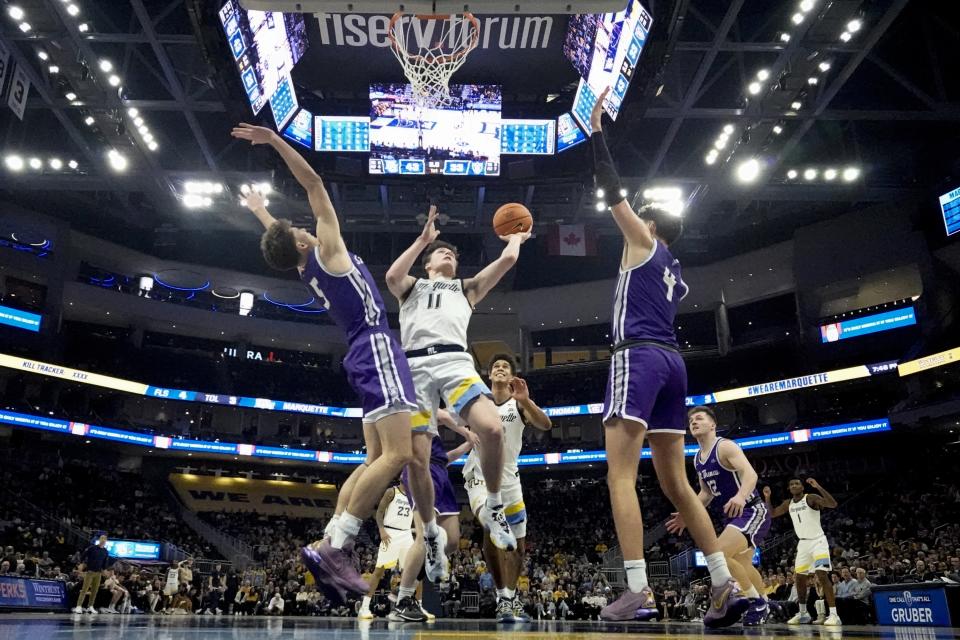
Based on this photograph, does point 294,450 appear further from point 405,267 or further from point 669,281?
point 669,281

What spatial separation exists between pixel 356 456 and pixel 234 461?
21.4 feet

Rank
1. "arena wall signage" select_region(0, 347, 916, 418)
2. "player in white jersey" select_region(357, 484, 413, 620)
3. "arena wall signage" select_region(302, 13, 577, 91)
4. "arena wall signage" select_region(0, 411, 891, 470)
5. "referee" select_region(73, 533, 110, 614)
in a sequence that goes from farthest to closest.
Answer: "arena wall signage" select_region(0, 411, 891, 470) → "arena wall signage" select_region(0, 347, 916, 418) → "arena wall signage" select_region(302, 13, 577, 91) → "referee" select_region(73, 533, 110, 614) → "player in white jersey" select_region(357, 484, 413, 620)

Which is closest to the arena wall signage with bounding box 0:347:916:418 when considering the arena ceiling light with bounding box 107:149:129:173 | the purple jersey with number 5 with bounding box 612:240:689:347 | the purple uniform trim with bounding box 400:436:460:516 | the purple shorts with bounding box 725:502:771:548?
the arena ceiling light with bounding box 107:149:129:173

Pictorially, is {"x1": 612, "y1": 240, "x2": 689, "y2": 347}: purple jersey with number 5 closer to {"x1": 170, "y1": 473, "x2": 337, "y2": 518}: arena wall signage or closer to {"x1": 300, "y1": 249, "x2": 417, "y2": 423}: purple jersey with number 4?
{"x1": 300, "y1": 249, "x2": 417, "y2": 423}: purple jersey with number 4

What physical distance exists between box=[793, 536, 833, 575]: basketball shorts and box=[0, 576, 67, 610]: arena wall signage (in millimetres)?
11961

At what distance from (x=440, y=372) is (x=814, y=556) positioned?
751 cm

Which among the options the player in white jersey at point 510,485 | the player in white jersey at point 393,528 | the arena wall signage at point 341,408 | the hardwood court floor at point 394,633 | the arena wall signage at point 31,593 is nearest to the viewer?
the hardwood court floor at point 394,633

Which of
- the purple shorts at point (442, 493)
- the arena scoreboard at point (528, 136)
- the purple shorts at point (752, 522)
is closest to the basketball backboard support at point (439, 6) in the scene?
the purple shorts at point (442, 493)

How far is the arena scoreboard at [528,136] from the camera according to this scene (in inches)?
619

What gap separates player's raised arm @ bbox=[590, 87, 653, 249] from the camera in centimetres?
430

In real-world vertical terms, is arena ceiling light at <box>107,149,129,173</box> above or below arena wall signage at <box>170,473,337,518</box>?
above

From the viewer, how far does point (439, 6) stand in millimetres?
7418

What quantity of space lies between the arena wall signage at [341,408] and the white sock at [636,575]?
2126 cm

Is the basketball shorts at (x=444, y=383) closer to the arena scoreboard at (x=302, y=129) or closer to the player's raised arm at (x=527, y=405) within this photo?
the player's raised arm at (x=527, y=405)
